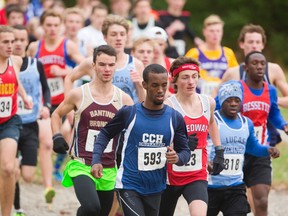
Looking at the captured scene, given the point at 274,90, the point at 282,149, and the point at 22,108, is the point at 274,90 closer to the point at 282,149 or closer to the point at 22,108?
the point at 22,108

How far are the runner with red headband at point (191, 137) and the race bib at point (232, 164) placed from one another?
39 centimetres

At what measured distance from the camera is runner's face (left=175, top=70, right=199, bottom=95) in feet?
31.8

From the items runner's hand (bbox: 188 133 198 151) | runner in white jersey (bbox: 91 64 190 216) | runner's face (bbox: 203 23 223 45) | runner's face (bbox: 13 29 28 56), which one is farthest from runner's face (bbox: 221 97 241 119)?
runner's face (bbox: 203 23 223 45)

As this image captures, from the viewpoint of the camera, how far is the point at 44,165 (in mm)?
13180

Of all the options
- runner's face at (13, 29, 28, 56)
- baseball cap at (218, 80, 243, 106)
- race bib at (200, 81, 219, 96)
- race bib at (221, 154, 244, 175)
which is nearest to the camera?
race bib at (221, 154, 244, 175)

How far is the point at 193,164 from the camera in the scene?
965 centimetres

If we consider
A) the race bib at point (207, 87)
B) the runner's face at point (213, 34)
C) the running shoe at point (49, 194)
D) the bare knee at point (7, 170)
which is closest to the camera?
the bare knee at point (7, 170)

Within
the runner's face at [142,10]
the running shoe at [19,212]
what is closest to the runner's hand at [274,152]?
the running shoe at [19,212]

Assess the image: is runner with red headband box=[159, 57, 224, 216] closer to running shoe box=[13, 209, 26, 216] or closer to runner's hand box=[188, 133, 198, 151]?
runner's hand box=[188, 133, 198, 151]

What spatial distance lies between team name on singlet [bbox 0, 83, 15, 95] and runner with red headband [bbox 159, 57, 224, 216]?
86.9 inches

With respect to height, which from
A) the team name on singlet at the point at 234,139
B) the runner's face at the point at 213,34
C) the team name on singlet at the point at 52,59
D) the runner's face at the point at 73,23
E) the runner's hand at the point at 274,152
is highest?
the runner's face at the point at 73,23

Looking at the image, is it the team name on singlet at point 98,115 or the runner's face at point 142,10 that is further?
the runner's face at point 142,10

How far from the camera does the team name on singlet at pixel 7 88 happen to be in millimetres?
11141

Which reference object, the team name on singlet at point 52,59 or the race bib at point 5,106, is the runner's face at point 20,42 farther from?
the race bib at point 5,106
